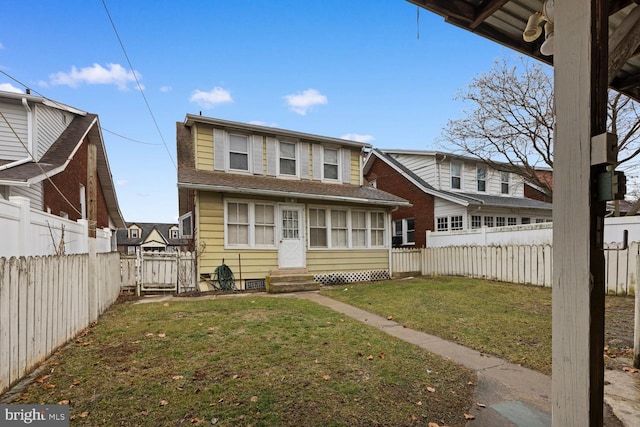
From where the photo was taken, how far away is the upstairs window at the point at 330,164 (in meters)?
13.3

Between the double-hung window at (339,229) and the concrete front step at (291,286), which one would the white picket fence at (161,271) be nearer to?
the concrete front step at (291,286)

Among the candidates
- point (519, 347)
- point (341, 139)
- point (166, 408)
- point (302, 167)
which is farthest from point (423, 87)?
point (166, 408)

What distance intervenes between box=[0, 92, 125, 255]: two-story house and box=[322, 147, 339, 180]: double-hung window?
306 inches

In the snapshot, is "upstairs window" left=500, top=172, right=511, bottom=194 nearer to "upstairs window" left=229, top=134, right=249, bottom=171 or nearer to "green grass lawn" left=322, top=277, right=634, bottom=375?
"green grass lawn" left=322, top=277, right=634, bottom=375

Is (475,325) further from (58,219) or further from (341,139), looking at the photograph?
(341,139)

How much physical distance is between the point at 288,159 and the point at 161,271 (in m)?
5.96

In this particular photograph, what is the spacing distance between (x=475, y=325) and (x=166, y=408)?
5.06 metres

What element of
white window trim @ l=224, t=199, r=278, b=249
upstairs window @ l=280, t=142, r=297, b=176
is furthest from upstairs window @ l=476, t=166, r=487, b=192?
white window trim @ l=224, t=199, r=278, b=249

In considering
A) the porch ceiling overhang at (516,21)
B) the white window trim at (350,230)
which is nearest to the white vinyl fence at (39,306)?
the porch ceiling overhang at (516,21)

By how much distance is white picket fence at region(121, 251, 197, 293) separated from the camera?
10.2 meters

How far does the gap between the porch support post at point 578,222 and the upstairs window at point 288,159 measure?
1114 centimetres

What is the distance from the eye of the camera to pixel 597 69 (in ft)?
5.15

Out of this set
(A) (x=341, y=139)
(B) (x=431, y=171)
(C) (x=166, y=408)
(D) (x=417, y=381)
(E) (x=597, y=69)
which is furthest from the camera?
(B) (x=431, y=171)

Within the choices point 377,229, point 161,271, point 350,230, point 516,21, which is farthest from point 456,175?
point 516,21
